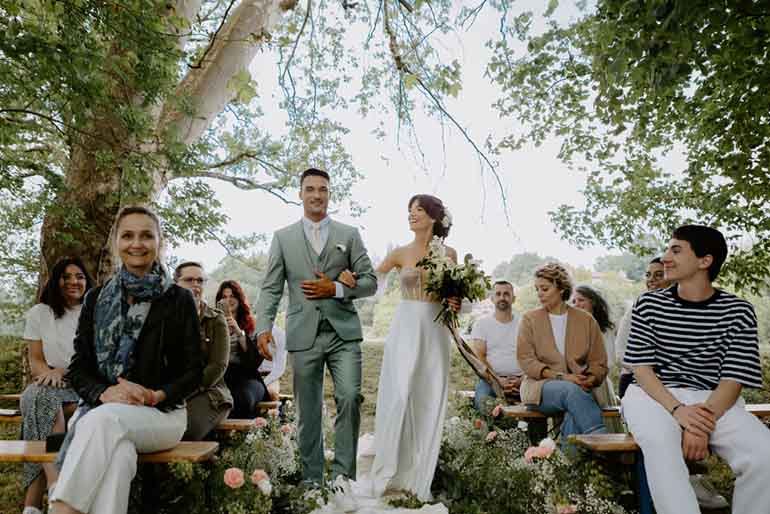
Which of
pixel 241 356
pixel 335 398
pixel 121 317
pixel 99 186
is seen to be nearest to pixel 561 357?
pixel 335 398

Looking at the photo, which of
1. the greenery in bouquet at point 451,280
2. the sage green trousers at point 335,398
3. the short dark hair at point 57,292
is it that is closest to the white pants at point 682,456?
the greenery in bouquet at point 451,280

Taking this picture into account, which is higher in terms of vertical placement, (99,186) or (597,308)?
(99,186)

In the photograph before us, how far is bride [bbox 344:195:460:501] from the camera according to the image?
4613mm

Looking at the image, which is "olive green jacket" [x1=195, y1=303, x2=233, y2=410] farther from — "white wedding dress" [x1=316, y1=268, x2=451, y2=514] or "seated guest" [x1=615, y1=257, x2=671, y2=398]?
"seated guest" [x1=615, y1=257, x2=671, y2=398]

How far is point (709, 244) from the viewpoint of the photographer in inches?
140

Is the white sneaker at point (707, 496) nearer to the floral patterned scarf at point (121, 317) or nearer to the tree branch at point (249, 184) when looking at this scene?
the floral patterned scarf at point (121, 317)

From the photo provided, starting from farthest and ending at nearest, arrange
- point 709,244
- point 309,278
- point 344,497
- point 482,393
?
point 482,393 < point 309,278 < point 344,497 < point 709,244

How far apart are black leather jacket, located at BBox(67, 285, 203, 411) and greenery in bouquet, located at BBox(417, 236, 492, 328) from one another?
193 cm

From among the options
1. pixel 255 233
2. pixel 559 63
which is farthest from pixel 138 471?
pixel 255 233

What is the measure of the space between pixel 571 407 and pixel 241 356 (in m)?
2.87

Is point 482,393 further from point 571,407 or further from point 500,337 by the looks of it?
point 571,407

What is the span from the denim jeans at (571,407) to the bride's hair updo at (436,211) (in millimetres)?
1478

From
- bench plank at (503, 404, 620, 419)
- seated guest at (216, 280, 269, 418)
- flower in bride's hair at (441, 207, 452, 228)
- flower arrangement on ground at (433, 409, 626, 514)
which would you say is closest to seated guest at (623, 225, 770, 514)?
flower arrangement on ground at (433, 409, 626, 514)

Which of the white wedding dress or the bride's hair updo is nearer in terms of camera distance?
the white wedding dress
